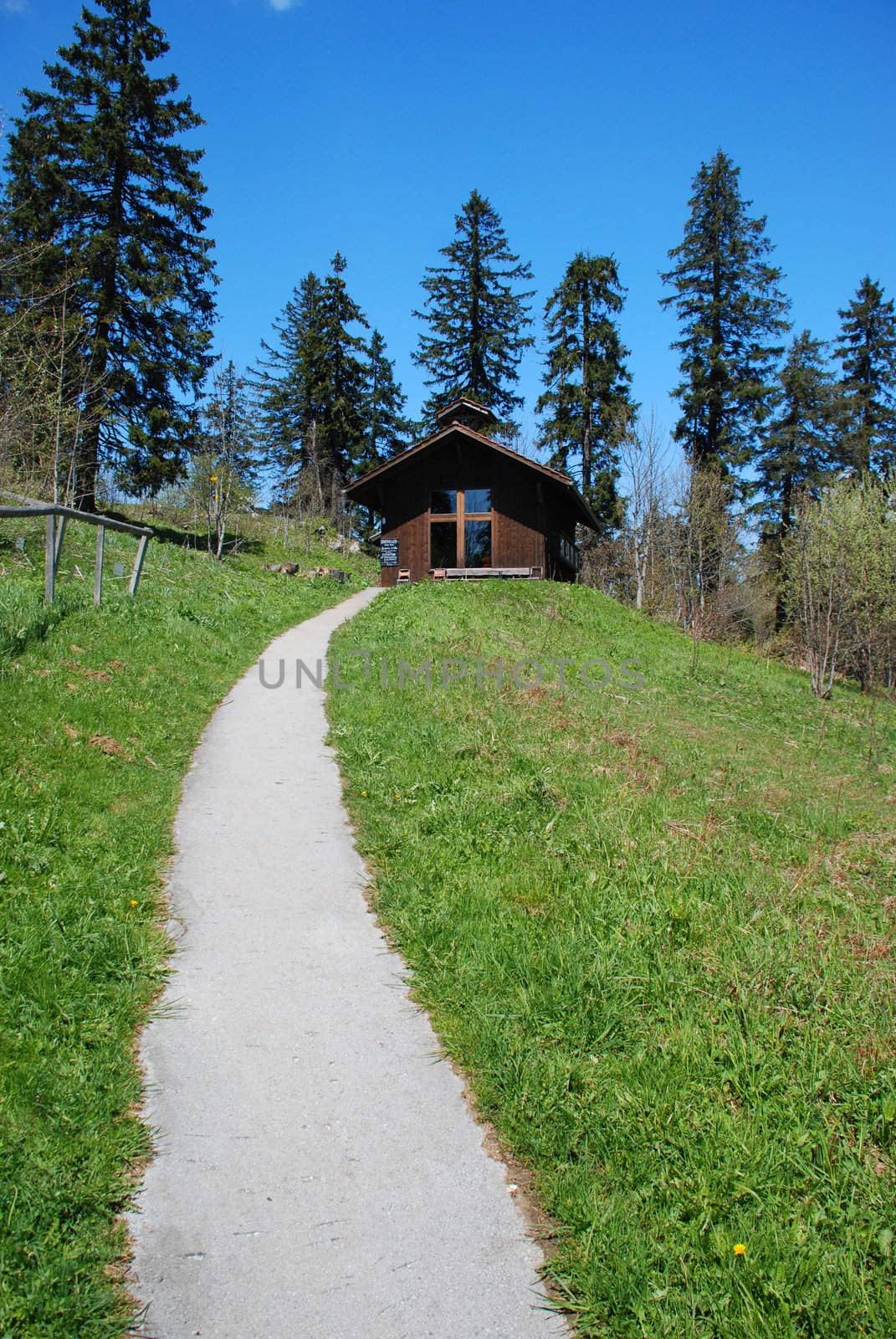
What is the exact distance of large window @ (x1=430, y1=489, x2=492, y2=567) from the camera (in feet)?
82.5

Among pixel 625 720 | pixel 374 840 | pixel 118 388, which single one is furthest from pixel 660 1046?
pixel 118 388

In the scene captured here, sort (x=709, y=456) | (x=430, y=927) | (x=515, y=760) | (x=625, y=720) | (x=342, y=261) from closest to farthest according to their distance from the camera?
(x=430, y=927) < (x=515, y=760) < (x=625, y=720) < (x=709, y=456) < (x=342, y=261)

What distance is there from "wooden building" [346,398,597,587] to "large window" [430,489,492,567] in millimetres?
27

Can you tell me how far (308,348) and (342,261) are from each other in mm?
5209

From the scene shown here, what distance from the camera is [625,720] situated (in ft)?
38.6

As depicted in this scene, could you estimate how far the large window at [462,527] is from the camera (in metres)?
25.1

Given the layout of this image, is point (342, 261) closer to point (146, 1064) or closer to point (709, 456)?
point (709, 456)

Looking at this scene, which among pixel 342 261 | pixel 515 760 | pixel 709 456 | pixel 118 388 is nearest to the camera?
pixel 515 760

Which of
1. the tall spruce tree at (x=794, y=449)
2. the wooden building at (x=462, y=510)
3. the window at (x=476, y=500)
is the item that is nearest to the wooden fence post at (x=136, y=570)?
the wooden building at (x=462, y=510)

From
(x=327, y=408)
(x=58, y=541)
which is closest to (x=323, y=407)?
(x=327, y=408)

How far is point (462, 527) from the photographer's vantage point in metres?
25.2

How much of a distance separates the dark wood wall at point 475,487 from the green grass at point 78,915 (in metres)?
14.3

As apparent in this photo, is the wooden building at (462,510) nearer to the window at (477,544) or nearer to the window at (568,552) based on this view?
the window at (477,544)

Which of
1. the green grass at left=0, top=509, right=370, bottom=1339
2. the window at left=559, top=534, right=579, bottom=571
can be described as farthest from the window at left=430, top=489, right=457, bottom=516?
the green grass at left=0, top=509, right=370, bottom=1339
